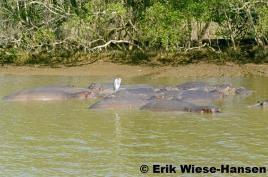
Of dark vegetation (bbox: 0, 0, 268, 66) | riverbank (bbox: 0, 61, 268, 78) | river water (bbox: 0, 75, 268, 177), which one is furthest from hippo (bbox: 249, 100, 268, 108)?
dark vegetation (bbox: 0, 0, 268, 66)

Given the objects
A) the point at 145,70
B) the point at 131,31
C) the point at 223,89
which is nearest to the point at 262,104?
the point at 223,89

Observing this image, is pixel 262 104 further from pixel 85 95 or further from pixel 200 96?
pixel 85 95

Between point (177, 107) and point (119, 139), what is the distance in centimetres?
312

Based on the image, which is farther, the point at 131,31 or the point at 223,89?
the point at 131,31

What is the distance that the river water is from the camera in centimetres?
1042

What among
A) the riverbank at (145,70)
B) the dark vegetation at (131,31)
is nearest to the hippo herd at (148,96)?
the riverbank at (145,70)

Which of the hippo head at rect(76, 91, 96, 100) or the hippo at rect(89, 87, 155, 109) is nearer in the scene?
the hippo at rect(89, 87, 155, 109)

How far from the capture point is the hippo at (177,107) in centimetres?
1505

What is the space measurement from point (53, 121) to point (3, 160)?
3.81 m

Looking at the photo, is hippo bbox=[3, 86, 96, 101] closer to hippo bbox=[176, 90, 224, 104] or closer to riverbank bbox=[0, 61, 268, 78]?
hippo bbox=[176, 90, 224, 104]

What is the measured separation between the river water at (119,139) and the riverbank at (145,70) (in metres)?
5.83

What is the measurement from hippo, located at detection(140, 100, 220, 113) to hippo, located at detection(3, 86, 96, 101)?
9.90ft

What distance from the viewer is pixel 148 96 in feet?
55.8

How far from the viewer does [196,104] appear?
53.6 feet
